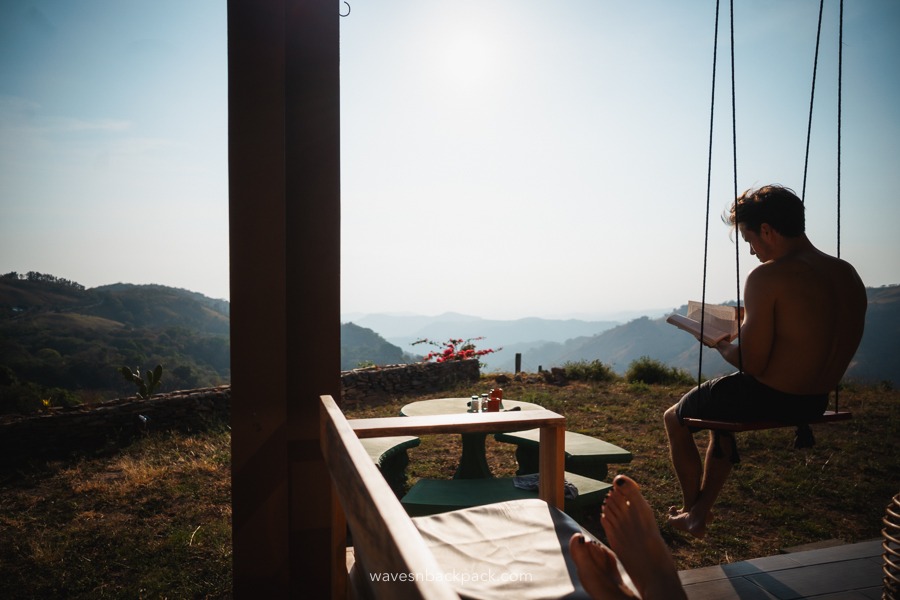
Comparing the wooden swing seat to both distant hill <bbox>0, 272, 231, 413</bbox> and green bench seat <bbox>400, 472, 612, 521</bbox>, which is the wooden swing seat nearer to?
green bench seat <bbox>400, 472, 612, 521</bbox>

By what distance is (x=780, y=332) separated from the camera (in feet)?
5.95

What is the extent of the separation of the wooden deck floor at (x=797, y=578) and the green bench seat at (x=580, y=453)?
0.98m

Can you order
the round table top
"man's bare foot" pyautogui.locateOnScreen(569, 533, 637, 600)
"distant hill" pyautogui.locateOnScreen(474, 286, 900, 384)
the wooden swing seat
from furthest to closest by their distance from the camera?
"distant hill" pyautogui.locateOnScreen(474, 286, 900, 384) → the round table top → the wooden swing seat → "man's bare foot" pyautogui.locateOnScreen(569, 533, 637, 600)

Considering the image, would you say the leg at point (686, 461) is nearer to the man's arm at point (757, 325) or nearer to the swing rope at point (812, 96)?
the man's arm at point (757, 325)

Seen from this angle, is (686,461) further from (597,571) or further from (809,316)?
(597,571)

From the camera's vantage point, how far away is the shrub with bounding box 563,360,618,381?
9.19m

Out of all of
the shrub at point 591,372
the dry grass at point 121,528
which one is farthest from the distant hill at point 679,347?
the dry grass at point 121,528

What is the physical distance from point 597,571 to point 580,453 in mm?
2175

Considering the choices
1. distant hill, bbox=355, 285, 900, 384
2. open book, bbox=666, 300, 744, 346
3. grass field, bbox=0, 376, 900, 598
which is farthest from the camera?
distant hill, bbox=355, 285, 900, 384

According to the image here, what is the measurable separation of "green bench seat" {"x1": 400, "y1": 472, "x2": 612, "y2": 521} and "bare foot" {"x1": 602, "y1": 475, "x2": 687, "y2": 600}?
142 centimetres

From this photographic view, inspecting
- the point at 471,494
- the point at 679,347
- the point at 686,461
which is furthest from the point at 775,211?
the point at 679,347

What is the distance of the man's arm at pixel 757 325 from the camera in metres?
1.81

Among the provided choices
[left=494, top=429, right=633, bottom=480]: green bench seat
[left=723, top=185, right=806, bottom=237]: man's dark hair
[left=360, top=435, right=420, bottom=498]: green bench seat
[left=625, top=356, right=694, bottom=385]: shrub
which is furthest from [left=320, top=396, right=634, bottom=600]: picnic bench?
[left=625, top=356, right=694, bottom=385]: shrub

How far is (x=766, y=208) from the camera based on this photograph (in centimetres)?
187
